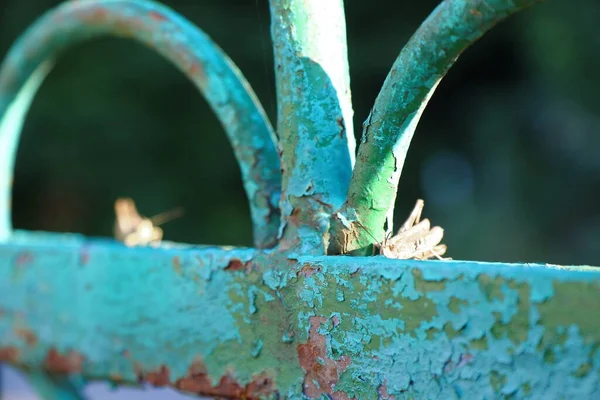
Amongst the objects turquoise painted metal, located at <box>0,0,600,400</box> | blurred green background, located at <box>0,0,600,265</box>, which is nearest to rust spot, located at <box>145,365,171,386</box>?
turquoise painted metal, located at <box>0,0,600,400</box>

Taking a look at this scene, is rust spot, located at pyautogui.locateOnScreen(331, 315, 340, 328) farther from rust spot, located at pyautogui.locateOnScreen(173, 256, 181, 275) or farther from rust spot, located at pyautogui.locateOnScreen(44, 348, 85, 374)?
rust spot, located at pyautogui.locateOnScreen(44, 348, 85, 374)

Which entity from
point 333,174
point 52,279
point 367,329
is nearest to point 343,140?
point 333,174

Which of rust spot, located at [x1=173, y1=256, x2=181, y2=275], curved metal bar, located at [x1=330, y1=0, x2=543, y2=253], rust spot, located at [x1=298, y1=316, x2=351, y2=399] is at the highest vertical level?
curved metal bar, located at [x1=330, y1=0, x2=543, y2=253]

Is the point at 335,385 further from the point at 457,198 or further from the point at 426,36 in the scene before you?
the point at 457,198

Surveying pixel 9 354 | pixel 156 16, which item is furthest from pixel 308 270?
pixel 9 354

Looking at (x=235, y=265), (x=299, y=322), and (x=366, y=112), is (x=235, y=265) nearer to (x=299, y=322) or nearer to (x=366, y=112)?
(x=299, y=322)

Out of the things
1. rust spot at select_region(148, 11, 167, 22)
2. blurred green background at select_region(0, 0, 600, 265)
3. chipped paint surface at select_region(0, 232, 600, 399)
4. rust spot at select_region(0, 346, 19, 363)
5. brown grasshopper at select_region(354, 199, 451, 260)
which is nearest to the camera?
chipped paint surface at select_region(0, 232, 600, 399)

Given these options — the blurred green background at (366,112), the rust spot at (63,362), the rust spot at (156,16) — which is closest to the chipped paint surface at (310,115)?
the rust spot at (156,16)
